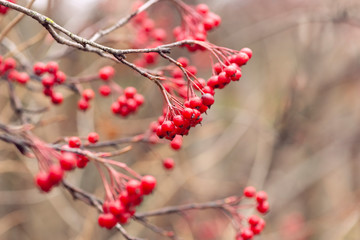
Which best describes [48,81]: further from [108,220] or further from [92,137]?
[108,220]

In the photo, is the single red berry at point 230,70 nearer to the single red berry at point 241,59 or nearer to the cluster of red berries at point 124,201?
the single red berry at point 241,59

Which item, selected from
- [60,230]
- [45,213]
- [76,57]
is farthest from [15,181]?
[76,57]

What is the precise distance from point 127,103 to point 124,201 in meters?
0.64

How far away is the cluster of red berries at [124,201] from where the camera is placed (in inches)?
46.8

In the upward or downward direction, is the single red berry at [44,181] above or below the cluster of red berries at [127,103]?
above

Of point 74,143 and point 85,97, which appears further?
point 85,97

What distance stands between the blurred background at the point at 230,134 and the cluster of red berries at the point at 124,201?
1184 millimetres

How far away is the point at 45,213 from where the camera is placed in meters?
4.23

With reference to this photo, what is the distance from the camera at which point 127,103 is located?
1723 mm

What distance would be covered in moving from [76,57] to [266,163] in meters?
2.54

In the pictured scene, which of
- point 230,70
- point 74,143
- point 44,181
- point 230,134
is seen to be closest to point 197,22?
point 230,70

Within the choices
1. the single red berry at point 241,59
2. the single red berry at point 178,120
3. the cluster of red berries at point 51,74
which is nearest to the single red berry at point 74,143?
the single red berry at point 178,120

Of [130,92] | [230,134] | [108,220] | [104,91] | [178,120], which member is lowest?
[230,134]

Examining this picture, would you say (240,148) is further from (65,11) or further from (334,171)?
(65,11)
